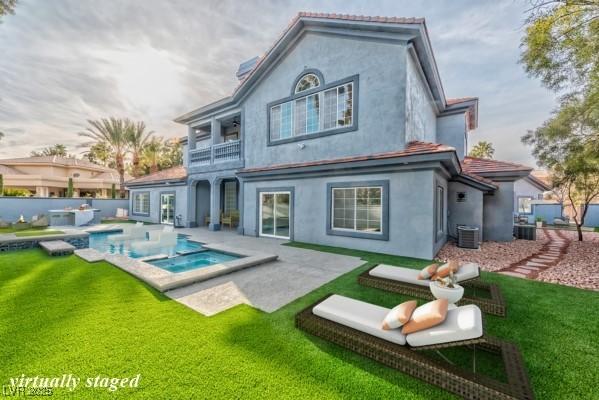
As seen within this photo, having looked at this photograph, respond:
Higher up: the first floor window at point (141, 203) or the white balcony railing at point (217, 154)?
the white balcony railing at point (217, 154)

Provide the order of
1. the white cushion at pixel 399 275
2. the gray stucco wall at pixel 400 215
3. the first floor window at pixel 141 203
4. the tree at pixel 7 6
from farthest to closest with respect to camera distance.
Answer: the first floor window at pixel 141 203 < the tree at pixel 7 6 < the gray stucco wall at pixel 400 215 < the white cushion at pixel 399 275

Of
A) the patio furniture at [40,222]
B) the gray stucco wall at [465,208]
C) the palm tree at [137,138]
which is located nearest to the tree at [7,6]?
the patio furniture at [40,222]

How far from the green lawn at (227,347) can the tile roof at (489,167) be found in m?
8.95

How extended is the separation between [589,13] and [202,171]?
19074mm

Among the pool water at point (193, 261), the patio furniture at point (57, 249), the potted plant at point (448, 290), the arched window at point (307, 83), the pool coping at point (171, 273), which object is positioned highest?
the arched window at point (307, 83)

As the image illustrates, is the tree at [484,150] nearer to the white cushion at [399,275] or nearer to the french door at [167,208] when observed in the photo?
the white cushion at [399,275]

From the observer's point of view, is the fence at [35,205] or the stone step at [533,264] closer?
the stone step at [533,264]

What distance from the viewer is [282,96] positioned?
43.1 ft

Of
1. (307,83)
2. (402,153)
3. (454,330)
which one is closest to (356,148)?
(402,153)

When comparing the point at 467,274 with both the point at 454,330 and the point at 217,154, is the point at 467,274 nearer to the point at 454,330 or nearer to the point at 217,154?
the point at 454,330

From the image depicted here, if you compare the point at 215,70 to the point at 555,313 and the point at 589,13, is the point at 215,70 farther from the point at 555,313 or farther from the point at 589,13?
the point at 555,313

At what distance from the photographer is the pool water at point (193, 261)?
8953 millimetres

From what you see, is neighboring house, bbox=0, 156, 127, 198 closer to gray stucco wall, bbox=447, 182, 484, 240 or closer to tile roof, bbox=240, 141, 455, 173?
tile roof, bbox=240, 141, 455, 173

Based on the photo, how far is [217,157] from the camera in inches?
658
